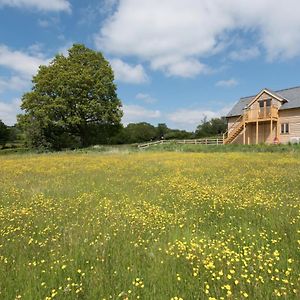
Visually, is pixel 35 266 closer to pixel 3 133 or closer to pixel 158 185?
pixel 158 185

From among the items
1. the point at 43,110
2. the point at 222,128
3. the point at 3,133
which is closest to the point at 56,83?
the point at 43,110

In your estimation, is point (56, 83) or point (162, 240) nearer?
point (162, 240)

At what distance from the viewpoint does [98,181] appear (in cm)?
1283

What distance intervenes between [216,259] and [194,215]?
258 centimetres

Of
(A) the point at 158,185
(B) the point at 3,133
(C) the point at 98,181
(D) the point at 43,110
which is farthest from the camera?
(B) the point at 3,133

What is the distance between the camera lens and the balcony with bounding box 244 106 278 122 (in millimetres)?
42125

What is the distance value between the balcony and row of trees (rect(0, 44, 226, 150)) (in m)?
21.9

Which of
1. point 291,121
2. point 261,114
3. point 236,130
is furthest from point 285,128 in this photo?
point 236,130

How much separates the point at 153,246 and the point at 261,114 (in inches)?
1661

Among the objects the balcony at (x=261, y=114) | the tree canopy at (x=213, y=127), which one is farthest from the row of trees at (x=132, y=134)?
the balcony at (x=261, y=114)

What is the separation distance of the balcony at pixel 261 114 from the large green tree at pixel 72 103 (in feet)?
71.5

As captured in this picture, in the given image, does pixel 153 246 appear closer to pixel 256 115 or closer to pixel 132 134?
pixel 256 115

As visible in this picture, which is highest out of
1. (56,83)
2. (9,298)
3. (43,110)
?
(56,83)

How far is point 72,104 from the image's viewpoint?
5156 centimetres
